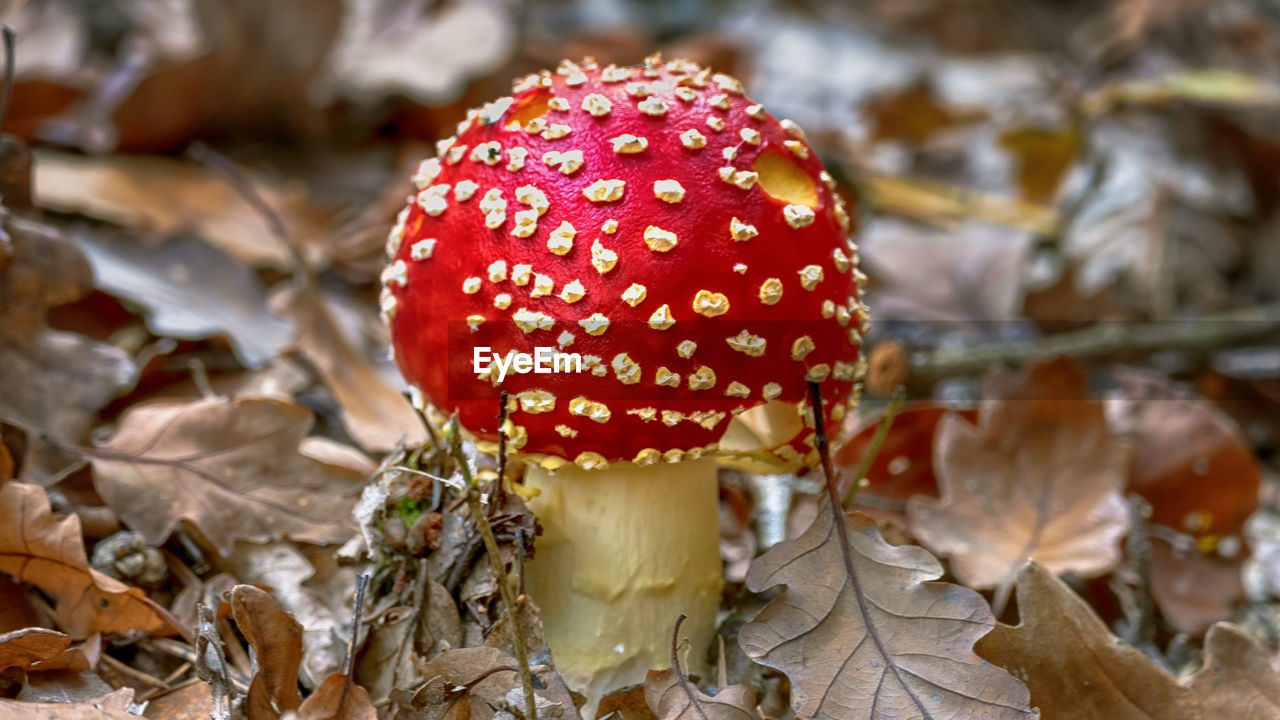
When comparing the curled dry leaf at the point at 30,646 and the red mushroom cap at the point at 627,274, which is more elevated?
the red mushroom cap at the point at 627,274

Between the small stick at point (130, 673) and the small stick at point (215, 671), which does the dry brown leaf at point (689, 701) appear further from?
the small stick at point (130, 673)

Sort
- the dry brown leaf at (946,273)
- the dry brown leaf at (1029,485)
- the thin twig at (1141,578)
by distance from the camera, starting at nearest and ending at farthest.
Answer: the thin twig at (1141,578)
the dry brown leaf at (1029,485)
the dry brown leaf at (946,273)

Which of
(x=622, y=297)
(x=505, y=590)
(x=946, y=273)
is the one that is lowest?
(x=946, y=273)

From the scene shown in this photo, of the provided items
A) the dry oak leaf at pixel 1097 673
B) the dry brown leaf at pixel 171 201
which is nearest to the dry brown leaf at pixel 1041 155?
the dry brown leaf at pixel 171 201

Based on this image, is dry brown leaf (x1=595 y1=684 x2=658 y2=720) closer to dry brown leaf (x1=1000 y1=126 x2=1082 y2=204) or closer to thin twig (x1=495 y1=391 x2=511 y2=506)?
thin twig (x1=495 y1=391 x2=511 y2=506)

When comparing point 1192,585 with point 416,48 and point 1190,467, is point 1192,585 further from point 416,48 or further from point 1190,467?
point 416,48

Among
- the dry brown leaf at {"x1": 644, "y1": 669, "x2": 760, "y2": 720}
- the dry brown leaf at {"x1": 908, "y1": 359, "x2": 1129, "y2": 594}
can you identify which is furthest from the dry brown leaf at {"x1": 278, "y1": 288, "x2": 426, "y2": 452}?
the dry brown leaf at {"x1": 908, "y1": 359, "x2": 1129, "y2": 594}

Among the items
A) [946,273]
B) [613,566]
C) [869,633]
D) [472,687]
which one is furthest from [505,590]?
[946,273]
